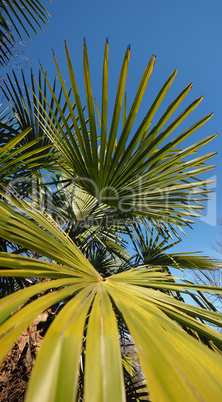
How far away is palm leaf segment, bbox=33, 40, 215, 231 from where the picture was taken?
1055mm

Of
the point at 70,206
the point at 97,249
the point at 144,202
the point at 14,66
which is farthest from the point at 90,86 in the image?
the point at 14,66

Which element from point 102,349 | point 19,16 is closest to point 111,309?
point 102,349

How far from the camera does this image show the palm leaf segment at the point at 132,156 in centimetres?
105

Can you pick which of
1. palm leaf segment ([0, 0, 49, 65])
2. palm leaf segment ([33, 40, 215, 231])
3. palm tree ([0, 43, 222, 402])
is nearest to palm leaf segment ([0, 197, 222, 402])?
palm tree ([0, 43, 222, 402])

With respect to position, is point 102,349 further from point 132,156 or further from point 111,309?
point 132,156

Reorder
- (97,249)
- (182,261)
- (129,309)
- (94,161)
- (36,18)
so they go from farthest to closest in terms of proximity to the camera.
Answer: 1. (97,249)
2. (36,18)
3. (182,261)
4. (94,161)
5. (129,309)

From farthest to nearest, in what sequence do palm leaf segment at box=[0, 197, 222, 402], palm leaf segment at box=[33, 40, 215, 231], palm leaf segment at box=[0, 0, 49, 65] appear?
palm leaf segment at box=[0, 0, 49, 65] → palm leaf segment at box=[33, 40, 215, 231] → palm leaf segment at box=[0, 197, 222, 402]

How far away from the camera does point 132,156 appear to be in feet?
4.01

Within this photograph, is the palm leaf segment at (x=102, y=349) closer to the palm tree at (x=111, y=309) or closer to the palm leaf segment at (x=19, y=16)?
the palm tree at (x=111, y=309)

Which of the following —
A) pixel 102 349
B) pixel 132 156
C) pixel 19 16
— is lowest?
pixel 102 349

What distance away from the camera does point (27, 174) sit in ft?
6.23

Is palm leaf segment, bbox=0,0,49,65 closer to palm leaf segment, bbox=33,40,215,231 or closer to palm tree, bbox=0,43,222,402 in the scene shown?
palm leaf segment, bbox=33,40,215,231

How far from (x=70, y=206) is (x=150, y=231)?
0.86 meters

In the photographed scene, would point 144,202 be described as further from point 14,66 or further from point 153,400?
point 14,66
